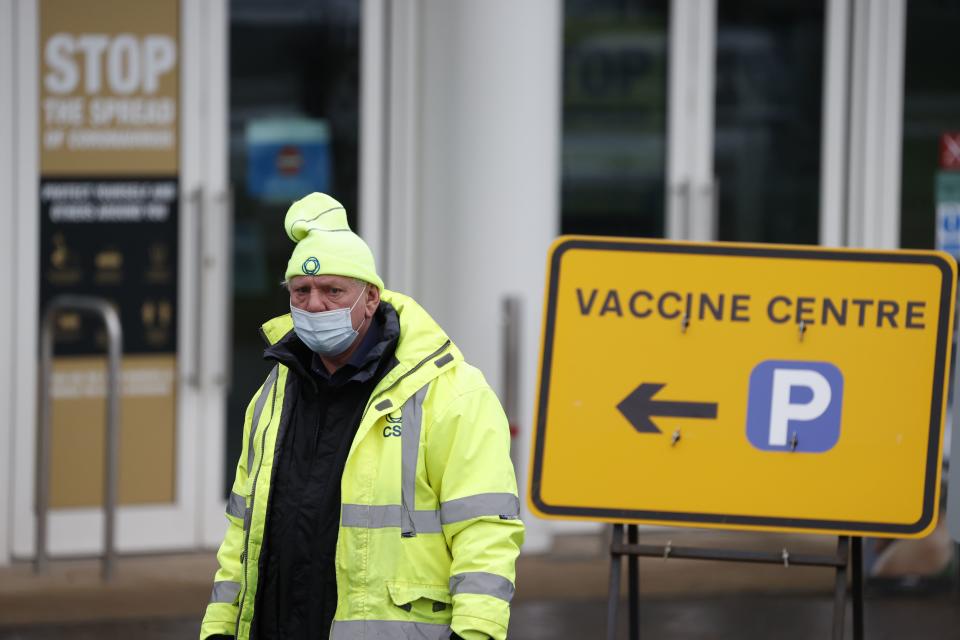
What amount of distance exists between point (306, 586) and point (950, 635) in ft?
11.9

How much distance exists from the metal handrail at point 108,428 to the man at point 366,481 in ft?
10.9

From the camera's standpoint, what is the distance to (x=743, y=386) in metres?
4.19

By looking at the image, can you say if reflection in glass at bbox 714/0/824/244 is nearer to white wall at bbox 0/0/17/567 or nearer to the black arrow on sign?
white wall at bbox 0/0/17/567

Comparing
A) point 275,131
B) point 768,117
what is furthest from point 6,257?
point 768,117

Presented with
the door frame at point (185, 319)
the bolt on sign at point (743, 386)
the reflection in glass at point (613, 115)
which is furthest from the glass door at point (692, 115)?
the bolt on sign at point (743, 386)

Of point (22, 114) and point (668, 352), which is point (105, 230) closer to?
point (22, 114)

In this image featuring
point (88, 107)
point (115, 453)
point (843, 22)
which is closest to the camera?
point (115, 453)

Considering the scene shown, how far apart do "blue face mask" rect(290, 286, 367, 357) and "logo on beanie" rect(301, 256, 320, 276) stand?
0.08 meters

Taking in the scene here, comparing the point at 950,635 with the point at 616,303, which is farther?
the point at 950,635

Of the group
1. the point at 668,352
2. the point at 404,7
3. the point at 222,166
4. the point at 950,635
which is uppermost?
the point at 404,7

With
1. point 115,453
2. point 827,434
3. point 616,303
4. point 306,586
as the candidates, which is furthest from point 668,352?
point 115,453

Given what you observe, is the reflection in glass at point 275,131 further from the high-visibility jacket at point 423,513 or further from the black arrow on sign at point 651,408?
the high-visibility jacket at point 423,513

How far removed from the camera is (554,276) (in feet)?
13.8

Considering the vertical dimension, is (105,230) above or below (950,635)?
above
